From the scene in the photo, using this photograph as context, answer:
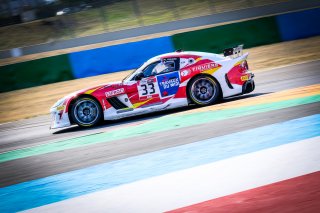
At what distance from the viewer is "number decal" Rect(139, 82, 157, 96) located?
10.9 metres

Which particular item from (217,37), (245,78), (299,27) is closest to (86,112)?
(245,78)

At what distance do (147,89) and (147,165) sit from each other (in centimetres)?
423

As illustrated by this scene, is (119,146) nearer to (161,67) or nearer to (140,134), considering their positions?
(140,134)

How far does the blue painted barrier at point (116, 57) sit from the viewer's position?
21203 millimetres

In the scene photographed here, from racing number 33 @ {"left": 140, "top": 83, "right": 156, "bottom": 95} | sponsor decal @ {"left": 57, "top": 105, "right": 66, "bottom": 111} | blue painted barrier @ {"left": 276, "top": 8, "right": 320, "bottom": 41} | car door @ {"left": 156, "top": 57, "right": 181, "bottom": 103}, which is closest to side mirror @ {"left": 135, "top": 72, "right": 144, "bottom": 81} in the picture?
racing number 33 @ {"left": 140, "top": 83, "right": 156, "bottom": 95}

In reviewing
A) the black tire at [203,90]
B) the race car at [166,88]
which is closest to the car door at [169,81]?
the race car at [166,88]

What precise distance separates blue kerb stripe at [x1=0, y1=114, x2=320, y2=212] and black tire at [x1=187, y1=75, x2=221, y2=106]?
125 inches

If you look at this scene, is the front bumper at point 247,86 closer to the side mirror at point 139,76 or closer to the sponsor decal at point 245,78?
the sponsor decal at point 245,78

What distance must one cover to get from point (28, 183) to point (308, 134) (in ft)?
12.2

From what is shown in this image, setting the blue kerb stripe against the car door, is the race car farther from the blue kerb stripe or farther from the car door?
the blue kerb stripe

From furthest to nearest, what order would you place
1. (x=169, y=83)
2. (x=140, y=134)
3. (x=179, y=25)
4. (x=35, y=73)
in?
(x=179, y=25) → (x=35, y=73) → (x=169, y=83) → (x=140, y=134)

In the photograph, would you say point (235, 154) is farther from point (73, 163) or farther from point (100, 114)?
point (100, 114)

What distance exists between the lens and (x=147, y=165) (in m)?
6.81

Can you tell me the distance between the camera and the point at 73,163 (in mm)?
7816
